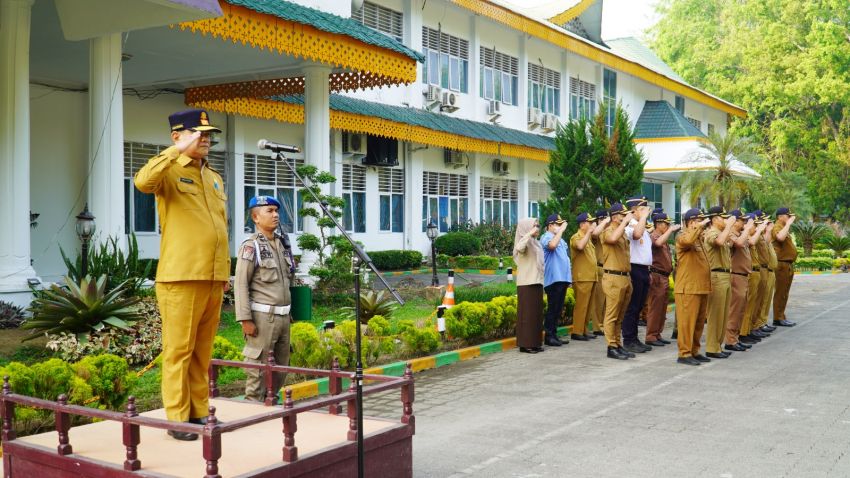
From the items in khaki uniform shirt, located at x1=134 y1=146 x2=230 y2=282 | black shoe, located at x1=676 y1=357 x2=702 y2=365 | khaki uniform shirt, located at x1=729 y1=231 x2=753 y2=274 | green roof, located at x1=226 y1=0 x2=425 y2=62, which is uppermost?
green roof, located at x1=226 y1=0 x2=425 y2=62

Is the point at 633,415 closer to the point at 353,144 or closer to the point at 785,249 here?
the point at 785,249

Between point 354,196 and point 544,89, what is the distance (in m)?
12.7

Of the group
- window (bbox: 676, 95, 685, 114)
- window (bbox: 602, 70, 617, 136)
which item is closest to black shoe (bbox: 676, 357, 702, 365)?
window (bbox: 602, 70, 617, 136)

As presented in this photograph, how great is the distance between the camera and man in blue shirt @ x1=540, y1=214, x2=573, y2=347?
12.8 metres

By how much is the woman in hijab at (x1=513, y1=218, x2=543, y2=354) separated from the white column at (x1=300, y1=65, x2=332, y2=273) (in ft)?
17.5

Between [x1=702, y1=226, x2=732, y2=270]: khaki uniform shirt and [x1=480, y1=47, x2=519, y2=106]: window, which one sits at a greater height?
[x1=480, y1=47, x2=519, y2=106]: window

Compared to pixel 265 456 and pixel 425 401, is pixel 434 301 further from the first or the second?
pixel 265 456

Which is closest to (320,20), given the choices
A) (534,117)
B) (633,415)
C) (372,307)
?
(372,307)

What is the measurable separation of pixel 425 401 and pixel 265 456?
4035mm

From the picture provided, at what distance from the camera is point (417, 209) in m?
26.9

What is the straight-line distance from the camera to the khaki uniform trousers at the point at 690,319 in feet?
35.8

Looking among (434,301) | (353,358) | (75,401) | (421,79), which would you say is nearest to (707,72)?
(421,79)

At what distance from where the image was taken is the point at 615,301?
11414mm

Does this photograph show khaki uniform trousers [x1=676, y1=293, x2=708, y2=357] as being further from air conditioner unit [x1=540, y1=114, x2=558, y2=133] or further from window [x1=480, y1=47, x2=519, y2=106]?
air conditioner unit [x1=540, y1=114, x2=558, y2=133]
